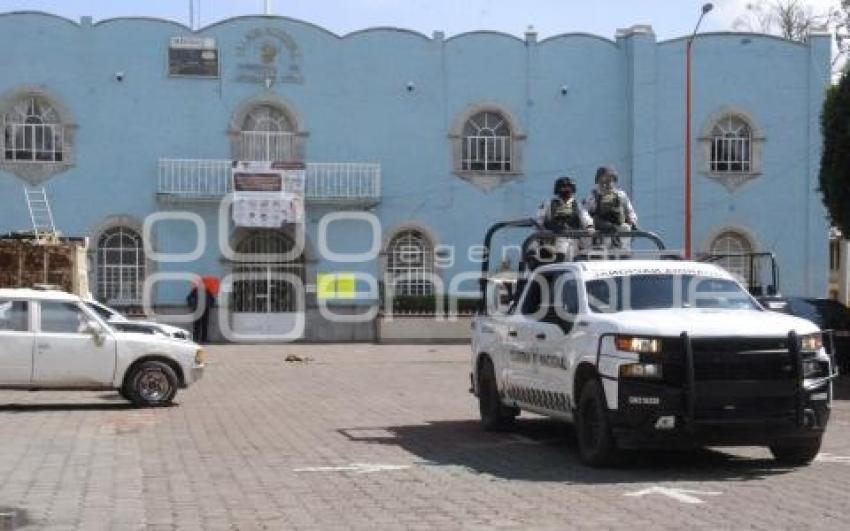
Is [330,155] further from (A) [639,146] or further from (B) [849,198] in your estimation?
(B) [849,198]

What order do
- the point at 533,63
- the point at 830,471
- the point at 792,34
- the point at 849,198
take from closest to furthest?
the point at 830,471
the point at 849,198
the point at 533,63
the point at 792,34

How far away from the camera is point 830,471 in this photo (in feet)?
36.3

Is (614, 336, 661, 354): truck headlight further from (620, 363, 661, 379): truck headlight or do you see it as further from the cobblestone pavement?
the cobblestone pavement

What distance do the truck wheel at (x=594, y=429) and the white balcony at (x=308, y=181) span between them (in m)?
26.6

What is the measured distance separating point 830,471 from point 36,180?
1154 inches

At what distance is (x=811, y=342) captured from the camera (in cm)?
1066

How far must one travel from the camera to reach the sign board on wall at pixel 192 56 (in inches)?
1448

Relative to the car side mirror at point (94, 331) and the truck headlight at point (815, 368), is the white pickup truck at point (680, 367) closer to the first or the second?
the truck headlight at point (815, 368)

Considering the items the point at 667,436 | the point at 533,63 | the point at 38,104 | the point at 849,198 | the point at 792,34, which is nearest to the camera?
the point at 667,436

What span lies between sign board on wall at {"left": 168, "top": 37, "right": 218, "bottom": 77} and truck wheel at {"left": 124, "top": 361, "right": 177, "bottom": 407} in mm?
20316

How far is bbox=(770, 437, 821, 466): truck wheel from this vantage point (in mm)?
10961

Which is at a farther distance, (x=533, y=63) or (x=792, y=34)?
(x=792, y=34)

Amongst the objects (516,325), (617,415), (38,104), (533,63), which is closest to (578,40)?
(533,63)

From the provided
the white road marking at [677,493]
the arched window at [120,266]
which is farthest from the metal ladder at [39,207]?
the white road marking at [677,493]
